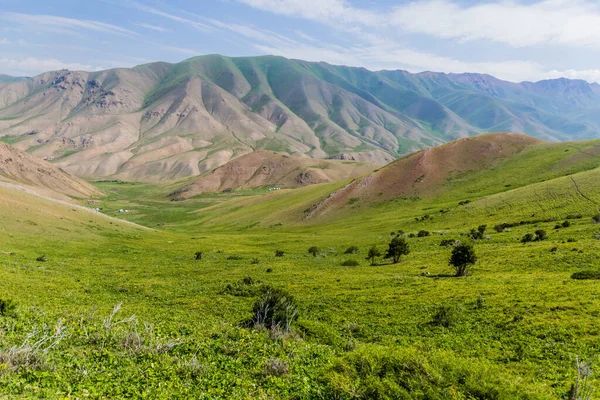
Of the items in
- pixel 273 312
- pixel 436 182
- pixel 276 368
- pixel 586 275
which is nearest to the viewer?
pixel 276 368

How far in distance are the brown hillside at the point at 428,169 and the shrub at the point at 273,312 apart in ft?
319

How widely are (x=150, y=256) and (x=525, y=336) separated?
5721 cm

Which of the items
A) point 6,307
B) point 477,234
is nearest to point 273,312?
point 6,307

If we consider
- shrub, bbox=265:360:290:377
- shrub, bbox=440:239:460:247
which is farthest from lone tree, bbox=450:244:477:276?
shrub, bbox=265:360:290:377

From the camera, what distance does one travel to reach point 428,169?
132125mm

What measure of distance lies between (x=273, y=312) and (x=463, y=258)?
25623 mm

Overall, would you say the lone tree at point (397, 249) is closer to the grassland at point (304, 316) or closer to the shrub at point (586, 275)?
the grassland at point (304, 316)

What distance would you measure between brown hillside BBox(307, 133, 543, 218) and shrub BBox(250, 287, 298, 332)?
97.3m

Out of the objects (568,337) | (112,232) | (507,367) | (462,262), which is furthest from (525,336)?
(112,232)

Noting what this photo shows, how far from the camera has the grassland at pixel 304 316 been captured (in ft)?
45.2

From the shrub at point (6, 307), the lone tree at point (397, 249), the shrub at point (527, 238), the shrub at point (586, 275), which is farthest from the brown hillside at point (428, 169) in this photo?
the shrub at point (6, 307)

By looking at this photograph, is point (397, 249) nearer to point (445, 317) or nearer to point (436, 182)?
point (445, 317)

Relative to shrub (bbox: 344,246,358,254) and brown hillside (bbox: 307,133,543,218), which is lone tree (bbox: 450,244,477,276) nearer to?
shrub (bbox: 344,246,358,254)

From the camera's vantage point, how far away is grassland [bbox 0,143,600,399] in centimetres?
1379
